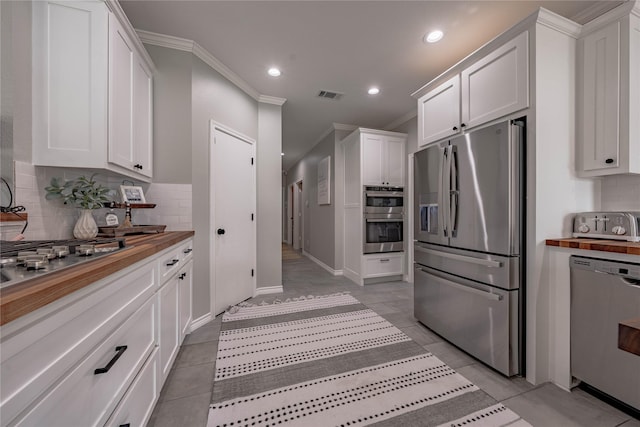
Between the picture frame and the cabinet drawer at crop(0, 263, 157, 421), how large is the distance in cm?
120

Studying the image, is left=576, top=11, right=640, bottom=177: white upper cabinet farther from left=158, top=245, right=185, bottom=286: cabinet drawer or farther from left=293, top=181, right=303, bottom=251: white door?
left=293, top=181, right=303, bottom=251: white door

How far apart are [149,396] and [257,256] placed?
2150 millimetres

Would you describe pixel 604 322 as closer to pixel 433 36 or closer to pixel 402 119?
pixel 433 36

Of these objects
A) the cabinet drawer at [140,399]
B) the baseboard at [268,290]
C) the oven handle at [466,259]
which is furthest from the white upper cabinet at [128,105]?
the oven handle at [466,259]

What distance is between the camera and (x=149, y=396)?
120 cm

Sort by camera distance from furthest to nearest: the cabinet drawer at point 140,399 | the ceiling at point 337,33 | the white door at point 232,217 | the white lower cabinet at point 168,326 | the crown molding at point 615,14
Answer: the white door at point 232,217
the ceiling at point 337,33
the crown molding at point 615,14
the white lower cabinet at point 168,326
the cabinet drawer at point 140,399

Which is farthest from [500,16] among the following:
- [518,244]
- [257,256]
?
[257,256]

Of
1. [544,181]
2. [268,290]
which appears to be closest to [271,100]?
[268,290]

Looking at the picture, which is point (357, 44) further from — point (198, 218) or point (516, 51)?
point (198, 218)

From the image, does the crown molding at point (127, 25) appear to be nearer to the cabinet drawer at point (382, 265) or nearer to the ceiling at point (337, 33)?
the ceiling at point (337, 33)

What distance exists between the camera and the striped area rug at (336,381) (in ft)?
4.39

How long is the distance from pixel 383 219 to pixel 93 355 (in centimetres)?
352

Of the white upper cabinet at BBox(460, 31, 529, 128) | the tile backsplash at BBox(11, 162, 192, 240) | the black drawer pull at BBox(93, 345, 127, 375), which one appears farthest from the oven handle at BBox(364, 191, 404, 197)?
the black drawer pull at BBox(93, 345, 127, 375)

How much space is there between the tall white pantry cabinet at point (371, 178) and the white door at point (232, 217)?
5.29 ft
